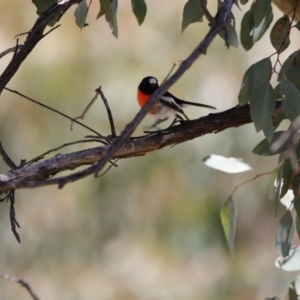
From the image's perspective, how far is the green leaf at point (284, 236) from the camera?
1.43 metres

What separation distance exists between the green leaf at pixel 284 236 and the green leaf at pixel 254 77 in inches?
11.9

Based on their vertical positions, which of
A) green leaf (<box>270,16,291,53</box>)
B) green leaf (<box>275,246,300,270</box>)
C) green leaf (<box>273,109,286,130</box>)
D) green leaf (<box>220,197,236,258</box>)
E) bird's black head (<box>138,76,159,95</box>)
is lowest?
green leaf (<box>275,246,300,270</box>)

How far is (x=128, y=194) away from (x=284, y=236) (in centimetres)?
273

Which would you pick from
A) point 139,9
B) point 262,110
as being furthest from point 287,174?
point 139,9

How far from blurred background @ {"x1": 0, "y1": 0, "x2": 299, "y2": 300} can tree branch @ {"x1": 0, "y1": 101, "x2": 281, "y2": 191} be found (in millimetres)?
2394

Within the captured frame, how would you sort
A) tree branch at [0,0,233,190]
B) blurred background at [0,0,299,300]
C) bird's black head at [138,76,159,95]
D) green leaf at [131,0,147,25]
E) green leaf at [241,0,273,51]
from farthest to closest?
1. blurred background at [0,0,299,300]
2. bird's black head at [138,76,159,95]
3. green leaf at [241,0,273,51]
4. green leaf at [131,0,147,25]
5. tree branch at [0,0,233,190]

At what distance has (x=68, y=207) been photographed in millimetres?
4156

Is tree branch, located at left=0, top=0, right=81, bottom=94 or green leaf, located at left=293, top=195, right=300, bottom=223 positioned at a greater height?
tree branch, located at left=0, top=0, right=81, bottom=94

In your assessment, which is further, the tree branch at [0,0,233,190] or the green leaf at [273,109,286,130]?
the green leaf at [273,109,286,130]

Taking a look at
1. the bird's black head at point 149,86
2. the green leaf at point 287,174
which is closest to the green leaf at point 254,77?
the green leaf at point 287,174

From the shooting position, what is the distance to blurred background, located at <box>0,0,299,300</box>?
155 inches

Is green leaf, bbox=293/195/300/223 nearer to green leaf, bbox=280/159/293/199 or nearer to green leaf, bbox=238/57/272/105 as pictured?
green leaf, bbox=280/159/293/199

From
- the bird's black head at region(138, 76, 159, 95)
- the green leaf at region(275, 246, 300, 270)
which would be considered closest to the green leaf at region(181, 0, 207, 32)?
the green leaf at region(275, 246, 300, 270)

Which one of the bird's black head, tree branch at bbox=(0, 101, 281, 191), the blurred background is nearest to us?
tree branch at bbox=(0, 101, 281, 191)
